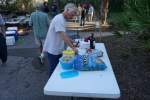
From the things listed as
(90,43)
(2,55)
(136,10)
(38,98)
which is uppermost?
(136,10)

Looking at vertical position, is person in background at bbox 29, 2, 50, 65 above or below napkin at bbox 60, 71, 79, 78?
above

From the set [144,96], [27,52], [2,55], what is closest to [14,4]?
[27,52]

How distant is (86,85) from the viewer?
8.00ft

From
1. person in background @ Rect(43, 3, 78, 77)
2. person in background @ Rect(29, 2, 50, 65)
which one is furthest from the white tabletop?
person in background @ Rect(29, 2, 50, 65)

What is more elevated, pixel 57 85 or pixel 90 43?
pixel 90 43

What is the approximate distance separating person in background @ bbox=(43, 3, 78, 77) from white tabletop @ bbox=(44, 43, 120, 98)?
0.70 m

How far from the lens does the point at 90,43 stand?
4.05 m

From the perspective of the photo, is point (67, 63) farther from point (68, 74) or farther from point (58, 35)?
point (58, 35)

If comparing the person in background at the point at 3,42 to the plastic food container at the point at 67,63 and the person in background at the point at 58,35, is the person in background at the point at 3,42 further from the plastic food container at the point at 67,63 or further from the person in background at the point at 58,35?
the plastic food container at the point at 67,63

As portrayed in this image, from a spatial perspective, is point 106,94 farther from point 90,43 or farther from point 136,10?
point 136,10

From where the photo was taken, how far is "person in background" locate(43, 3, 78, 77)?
3.26 m

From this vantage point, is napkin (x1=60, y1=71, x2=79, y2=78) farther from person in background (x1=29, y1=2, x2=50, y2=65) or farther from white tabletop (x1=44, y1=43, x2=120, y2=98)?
person in background (x1=29, y1=2, x2=50, y2=65)

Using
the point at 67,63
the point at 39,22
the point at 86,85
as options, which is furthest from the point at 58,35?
the point at 39,22

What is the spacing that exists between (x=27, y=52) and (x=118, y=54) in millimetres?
3150
